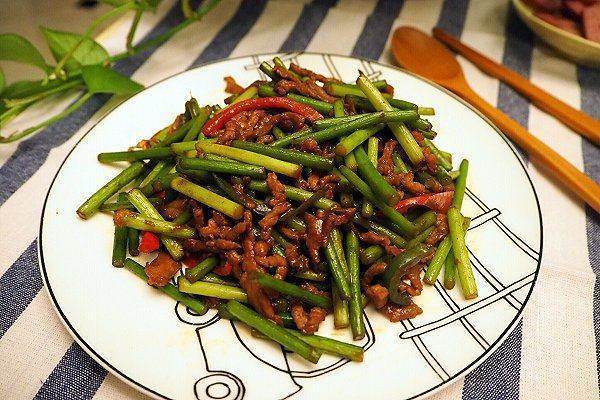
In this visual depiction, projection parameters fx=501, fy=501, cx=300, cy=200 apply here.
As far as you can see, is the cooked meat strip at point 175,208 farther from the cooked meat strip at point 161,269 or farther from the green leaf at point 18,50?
the green leaf at point 18,50

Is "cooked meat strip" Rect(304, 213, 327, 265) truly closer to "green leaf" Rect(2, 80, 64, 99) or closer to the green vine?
the green vine

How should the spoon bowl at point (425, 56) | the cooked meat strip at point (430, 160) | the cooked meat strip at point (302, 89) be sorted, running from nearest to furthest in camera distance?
1. the cooked meat strip at point (430, 160)
2. the cooked meat strip at point (302, 89)
3. the spoon bowl at point (425, 56)

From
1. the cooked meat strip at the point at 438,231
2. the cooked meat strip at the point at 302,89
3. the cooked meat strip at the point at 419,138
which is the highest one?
the cooked meat strip at the point at 302,89

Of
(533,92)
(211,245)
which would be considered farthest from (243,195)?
(533,92)

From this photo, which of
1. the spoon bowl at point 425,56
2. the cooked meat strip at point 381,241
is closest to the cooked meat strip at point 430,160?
the cooked meat strip at point 381,241

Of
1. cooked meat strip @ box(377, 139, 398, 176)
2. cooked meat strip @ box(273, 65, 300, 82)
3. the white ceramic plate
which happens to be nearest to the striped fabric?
the white ceramic plate
